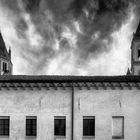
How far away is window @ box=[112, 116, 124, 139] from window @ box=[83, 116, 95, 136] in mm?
1487

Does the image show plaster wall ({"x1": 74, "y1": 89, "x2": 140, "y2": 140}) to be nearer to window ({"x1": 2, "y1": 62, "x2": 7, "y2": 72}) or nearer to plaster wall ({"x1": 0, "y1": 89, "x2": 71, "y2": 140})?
plaster wall ({"x1": 0, "y1": 89, "x2": 71, "y2": 140})

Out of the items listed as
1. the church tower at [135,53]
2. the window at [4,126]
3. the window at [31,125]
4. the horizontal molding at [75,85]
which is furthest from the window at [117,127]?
the church tower at [135,53]

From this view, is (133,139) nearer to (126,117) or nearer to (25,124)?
(126,117)

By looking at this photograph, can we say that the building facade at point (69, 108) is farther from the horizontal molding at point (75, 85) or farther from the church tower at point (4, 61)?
the church tower at point (4, 61)

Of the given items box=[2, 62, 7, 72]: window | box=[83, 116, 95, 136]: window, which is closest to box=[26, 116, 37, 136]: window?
box=[83, 116, 95, 136]: window

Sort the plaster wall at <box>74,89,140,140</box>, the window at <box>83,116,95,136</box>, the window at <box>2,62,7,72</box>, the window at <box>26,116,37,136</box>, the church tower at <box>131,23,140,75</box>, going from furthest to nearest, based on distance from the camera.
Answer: the window at <box>2,62,7,72</box> < the church tower at <box>131,23,140,75</box> < the window at <box>26,116,37,136</box> < the window at <box>83,116,95,136</box> < the plaster wall at <box>74,89,140,140</box>

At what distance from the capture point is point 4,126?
22.5 m

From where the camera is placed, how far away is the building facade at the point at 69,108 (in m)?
22.2

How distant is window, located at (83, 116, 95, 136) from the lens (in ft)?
73.2

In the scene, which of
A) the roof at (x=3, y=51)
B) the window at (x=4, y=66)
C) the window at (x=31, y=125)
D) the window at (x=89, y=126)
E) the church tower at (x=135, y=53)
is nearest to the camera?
the window at (x=89, y=126)

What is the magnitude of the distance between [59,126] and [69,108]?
5.03 ft

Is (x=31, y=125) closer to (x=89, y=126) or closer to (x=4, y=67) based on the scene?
(x=89, y=126)

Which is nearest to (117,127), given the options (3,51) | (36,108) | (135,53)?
(36,108)

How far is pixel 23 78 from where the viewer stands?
23.2 meters
